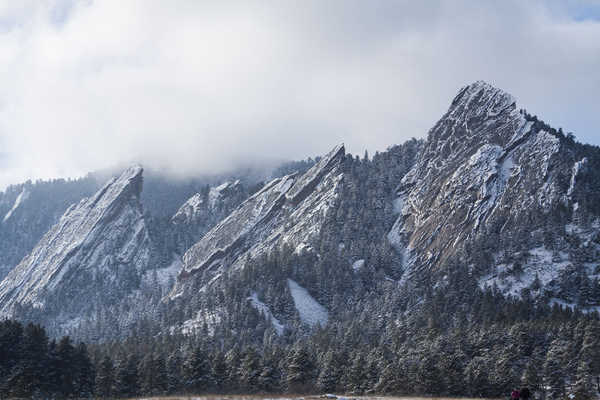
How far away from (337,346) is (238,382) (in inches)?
1902

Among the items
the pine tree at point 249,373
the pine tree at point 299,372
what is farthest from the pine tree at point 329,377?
the pine tree at point 249,373

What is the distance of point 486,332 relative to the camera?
15625 centimetres

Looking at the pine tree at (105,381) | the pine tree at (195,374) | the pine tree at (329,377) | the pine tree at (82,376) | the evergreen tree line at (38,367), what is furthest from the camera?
the pine tree at (195,374)

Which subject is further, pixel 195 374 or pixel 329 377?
pixel 195 374

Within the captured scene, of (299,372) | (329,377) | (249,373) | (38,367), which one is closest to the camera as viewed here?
(38,367)

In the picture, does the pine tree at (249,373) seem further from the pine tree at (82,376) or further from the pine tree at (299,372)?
the pine tree at (82,376)

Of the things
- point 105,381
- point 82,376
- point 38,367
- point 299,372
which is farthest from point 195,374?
point 38,367

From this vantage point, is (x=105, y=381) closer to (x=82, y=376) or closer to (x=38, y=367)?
(x=82, y=376)

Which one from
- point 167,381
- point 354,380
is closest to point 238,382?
point 167,381

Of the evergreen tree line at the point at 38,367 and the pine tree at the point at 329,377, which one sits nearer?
the evergreen tree line at the point at 38,367

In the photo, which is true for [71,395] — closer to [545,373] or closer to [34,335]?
[34,335]

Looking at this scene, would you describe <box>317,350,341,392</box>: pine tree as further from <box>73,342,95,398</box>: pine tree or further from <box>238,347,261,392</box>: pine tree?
<box>73,342,95,398</box>: pine tree

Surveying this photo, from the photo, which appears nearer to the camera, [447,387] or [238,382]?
[447,387]

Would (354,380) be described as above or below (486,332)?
below
